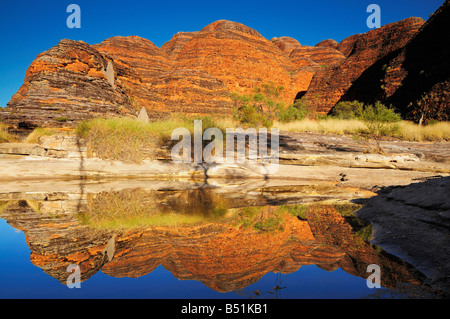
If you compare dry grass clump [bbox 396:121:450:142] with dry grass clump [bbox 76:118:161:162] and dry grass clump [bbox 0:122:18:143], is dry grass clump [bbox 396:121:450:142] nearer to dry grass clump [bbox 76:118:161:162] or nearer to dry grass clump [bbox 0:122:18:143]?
dry grass clump [bbox 76:118:161:162]

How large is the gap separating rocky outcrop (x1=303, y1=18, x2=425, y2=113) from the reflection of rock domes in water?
2738 centimetres

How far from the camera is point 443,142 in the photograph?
964 cm

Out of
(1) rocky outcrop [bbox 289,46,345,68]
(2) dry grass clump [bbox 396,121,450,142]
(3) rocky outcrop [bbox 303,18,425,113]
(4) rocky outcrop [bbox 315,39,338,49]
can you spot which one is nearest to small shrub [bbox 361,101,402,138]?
(2) dry grass clump [bbox 396,121,450,142]

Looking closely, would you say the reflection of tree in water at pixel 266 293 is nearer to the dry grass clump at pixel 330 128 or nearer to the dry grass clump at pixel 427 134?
the dry grass clump at pixel 330 128

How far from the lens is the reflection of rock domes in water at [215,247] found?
5.72ft

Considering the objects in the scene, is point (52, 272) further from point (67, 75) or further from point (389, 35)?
point (389, 35)

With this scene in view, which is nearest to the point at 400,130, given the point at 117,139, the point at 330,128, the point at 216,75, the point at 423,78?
the point at 330,128

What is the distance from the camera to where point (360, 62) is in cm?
3069

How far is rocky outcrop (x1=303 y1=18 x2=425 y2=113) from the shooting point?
90.0ft

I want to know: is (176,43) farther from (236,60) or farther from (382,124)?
(382,124)

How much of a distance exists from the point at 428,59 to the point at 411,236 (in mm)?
22088

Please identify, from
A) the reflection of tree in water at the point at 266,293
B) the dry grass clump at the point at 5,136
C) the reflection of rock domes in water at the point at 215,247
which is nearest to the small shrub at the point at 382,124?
the reflection of rock domes in water at the point at 215,247

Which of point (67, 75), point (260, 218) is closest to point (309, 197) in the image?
point (260, 218)

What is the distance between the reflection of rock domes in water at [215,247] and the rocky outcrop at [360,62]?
27383 mm
